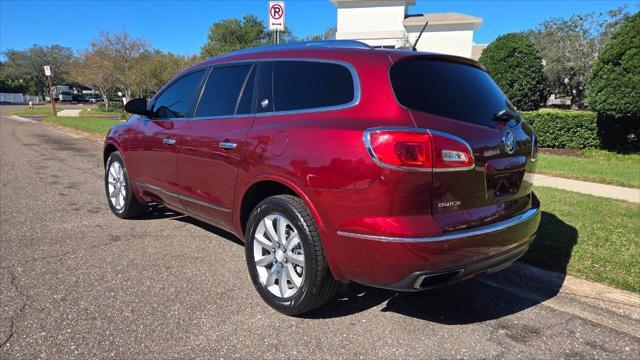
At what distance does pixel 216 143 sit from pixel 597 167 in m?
8.83

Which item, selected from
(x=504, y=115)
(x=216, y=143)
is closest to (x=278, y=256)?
(x=216, y=143)

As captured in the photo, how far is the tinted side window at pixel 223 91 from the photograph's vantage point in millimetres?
3766

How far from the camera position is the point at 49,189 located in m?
7.24

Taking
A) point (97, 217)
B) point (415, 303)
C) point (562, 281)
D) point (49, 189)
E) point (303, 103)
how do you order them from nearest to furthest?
point (303, 103)
point (415, 303)
point (562, 281)
point (97, 217)
point (49, 189)

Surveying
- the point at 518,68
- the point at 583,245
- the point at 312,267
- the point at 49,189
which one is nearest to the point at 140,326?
the point at 312,267

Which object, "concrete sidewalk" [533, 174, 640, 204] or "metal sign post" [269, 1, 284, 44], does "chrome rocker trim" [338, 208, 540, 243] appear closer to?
"concrete sidewalk" [533, 174, 640, 204]

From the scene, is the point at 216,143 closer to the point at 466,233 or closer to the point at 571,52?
the point at 466,233

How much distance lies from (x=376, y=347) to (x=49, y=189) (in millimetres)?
6468

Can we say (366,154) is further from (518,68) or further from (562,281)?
(518,68)

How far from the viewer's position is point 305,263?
2939 millimetres

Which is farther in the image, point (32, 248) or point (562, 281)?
point (32, 248)

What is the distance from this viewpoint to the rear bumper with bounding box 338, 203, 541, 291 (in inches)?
98.7

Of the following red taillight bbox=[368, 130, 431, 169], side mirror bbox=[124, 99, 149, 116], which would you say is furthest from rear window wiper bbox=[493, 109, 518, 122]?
side mirror bbox=[124, 99, 149, 116]

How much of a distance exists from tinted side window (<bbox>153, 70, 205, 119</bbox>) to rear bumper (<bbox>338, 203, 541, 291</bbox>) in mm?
2371
